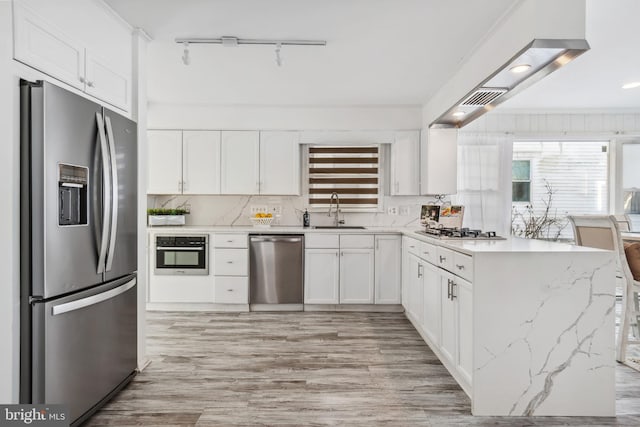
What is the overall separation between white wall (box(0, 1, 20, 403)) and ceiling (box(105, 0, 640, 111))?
1.02 metres

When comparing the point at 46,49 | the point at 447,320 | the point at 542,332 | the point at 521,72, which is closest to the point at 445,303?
the point at 447,320

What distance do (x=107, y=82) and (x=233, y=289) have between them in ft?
8.82

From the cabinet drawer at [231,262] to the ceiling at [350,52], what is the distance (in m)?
1.79

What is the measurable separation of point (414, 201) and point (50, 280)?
13.9ft

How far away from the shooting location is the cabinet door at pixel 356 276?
4.61 metres

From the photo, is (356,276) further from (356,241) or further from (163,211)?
(163,211)

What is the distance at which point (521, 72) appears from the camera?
270 cm

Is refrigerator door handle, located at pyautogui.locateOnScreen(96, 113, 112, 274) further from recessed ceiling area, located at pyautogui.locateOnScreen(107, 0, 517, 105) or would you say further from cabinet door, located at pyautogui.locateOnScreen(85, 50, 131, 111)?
recessed ceiling area, located at pyautogui.locateOnScreen(107, 0, 517, 105)

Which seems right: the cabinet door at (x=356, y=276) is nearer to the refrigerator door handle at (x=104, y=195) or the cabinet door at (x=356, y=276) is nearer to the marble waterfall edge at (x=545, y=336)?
A: the marble waterfall edge at (x=545, y=336)

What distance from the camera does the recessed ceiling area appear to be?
2.58 metres

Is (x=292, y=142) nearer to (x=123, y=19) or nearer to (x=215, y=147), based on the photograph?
(x=215, y=147)

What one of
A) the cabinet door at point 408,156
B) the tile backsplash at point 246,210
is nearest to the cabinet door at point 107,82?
the tile backsplash at point 246,210

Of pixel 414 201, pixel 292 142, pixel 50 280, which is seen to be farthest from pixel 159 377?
pixel 414 201

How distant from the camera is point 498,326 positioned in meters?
2.29
